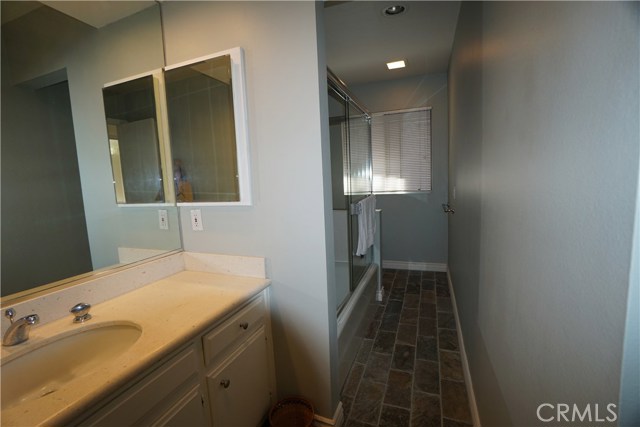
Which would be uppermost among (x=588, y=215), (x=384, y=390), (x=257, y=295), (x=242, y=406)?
(x=588, y=215)

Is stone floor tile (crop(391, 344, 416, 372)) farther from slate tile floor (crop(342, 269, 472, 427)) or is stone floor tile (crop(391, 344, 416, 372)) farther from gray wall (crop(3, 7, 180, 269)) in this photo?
gray wall (crop(3, 7, 180, 269))

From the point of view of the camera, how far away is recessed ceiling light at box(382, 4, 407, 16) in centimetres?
212

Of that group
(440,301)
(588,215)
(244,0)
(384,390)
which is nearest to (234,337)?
(384,390)

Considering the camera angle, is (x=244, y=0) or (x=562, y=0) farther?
(x=244, y=0)

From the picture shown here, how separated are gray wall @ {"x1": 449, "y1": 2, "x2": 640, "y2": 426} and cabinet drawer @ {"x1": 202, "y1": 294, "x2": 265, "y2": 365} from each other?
3.66 ft

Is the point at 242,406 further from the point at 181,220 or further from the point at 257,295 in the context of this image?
the point at 181,220

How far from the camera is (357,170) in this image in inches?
111

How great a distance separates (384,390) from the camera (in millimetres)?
1866

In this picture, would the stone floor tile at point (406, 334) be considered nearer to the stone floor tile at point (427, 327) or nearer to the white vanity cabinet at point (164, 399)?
the stone floor tile at point (427, 327)

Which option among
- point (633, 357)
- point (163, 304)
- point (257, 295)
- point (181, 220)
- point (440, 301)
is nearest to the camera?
point (633, 357)

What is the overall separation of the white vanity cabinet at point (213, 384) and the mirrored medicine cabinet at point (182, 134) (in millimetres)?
694

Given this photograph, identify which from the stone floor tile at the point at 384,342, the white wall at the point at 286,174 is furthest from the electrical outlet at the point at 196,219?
the stone floor tile at the point at 384,342

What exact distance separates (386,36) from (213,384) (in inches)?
118

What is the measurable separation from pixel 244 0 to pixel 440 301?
3.20 meters
